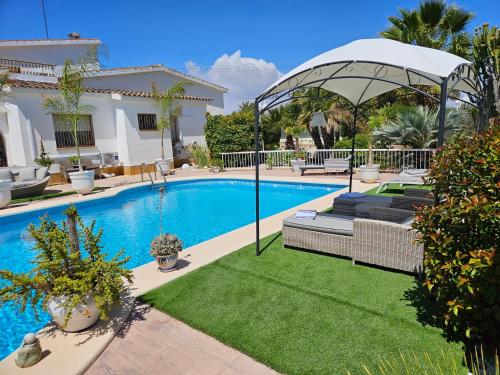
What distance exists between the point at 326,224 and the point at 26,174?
12.8 meters

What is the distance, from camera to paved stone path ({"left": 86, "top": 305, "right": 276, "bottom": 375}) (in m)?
3.13

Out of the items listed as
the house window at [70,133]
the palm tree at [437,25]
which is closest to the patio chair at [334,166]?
the palm tree at [437,25]

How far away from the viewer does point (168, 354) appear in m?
3.36

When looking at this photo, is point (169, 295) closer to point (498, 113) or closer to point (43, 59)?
point (498, 113)

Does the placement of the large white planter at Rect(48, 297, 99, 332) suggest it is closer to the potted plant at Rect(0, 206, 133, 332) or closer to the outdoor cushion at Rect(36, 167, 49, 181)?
the potted plant at Rect(0, 206, 133, 332)

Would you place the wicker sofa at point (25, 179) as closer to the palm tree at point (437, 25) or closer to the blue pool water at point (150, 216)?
the blue pool water at point (150, 216)

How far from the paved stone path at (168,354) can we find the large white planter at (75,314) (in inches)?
16.5

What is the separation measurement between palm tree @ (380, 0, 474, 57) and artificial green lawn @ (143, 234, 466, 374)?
1339 centimetres

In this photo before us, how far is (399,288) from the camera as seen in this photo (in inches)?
173

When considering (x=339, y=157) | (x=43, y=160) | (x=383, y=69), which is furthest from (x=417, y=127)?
(x=43, y=160)

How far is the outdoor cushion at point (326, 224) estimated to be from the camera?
5396 millimetres

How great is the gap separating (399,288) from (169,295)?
3.12 meters

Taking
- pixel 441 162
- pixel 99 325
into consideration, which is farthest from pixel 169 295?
pixel 441 162

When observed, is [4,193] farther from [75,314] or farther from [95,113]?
[75,314]
